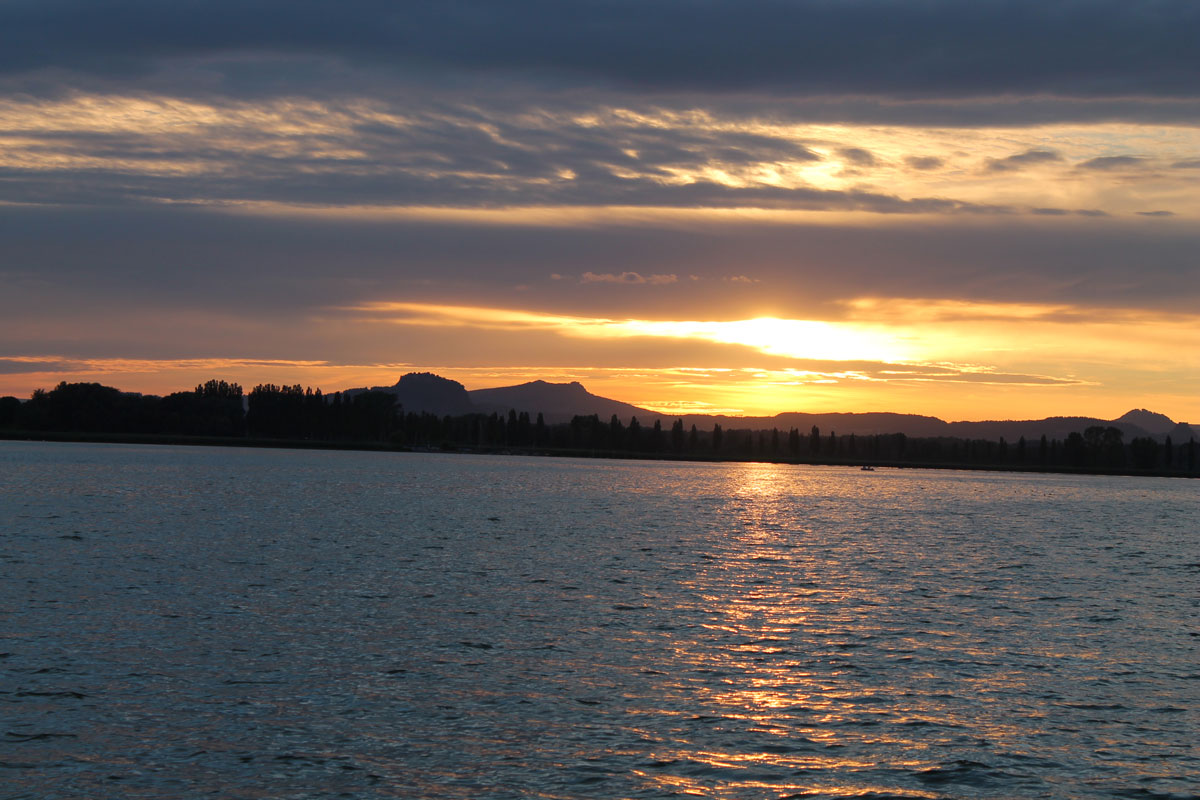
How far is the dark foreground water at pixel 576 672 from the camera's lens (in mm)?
23609

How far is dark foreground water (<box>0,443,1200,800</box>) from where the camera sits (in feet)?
77.5

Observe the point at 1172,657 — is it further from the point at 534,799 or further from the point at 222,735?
the point at 222,735

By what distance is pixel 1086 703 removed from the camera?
1244 inches

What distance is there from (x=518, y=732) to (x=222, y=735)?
7.45 meters

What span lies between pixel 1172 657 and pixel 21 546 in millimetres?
64638

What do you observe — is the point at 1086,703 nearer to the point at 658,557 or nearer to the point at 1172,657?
the point at 1172,657

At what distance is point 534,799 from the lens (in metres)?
21.6

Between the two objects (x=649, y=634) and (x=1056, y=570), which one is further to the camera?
(x=1056, y=570)

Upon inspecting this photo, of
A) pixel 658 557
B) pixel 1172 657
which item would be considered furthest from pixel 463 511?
pixel 1172 657

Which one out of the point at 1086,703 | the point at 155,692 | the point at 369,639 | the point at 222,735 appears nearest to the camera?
the point at 222,735

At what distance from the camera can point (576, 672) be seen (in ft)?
111

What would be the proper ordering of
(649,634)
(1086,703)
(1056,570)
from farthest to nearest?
1. (1056,570)
2. (649,634)
3. (1086,703)

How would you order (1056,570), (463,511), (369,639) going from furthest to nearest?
1. (463,511)
2. (1056,570)
3. (369,639)

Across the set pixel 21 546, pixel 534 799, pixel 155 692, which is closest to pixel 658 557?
pixel 21 546
